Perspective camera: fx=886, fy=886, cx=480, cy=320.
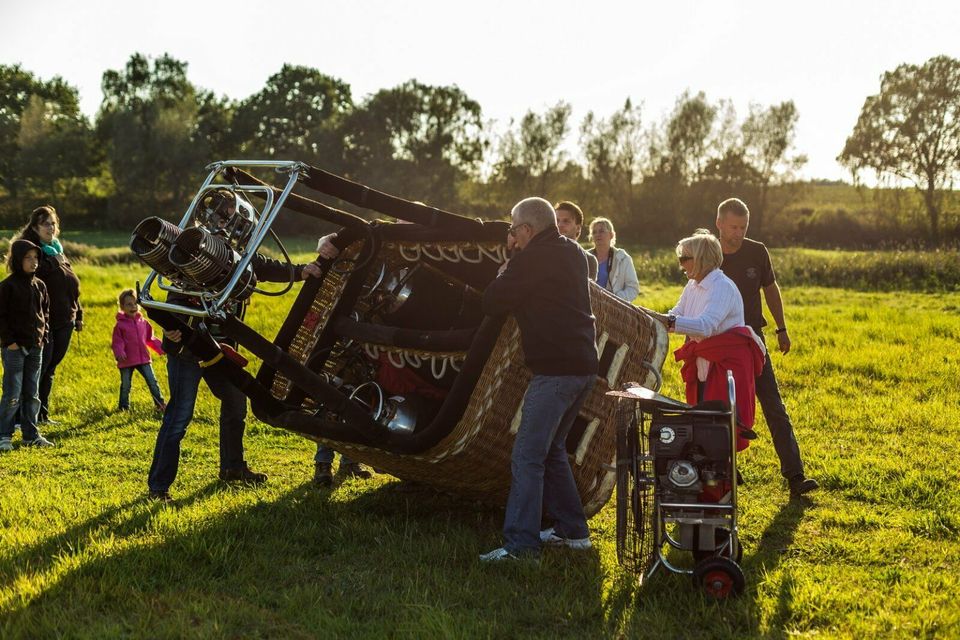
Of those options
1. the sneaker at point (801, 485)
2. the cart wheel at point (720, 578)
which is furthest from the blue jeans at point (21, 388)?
the sneaker at point (801, 485)

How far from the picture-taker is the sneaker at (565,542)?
559 cm

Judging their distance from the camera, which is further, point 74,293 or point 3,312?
point 74,293

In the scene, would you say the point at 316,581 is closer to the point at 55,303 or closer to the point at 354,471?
the point at 354,471

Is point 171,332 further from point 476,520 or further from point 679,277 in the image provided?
point 679,277

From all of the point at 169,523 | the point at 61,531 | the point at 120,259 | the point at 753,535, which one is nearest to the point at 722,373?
the point at 753,535

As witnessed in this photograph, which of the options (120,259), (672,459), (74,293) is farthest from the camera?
(120,259)

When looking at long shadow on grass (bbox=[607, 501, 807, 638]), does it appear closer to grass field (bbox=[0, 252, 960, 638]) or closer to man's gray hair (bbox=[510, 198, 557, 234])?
grass field (bbox=[0, 252, 960, 638])

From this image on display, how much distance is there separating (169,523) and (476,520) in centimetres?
211

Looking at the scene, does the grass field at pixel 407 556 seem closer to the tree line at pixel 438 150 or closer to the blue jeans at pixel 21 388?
the blue jeans at pixel 21 388

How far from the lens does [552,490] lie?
224 inches

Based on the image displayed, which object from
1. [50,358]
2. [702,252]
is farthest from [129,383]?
[702,252]

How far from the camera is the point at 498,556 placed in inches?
211

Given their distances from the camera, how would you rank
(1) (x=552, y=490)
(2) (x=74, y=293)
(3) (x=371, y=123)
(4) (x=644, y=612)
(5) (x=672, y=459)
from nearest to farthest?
(4) (x=644, y=612)
(5) (x=672, y=459)
(1) (x=552, y=490)
(2) (x=74, y=293)
(3) (x=371, y=123)

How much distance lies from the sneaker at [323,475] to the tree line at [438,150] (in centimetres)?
4183
